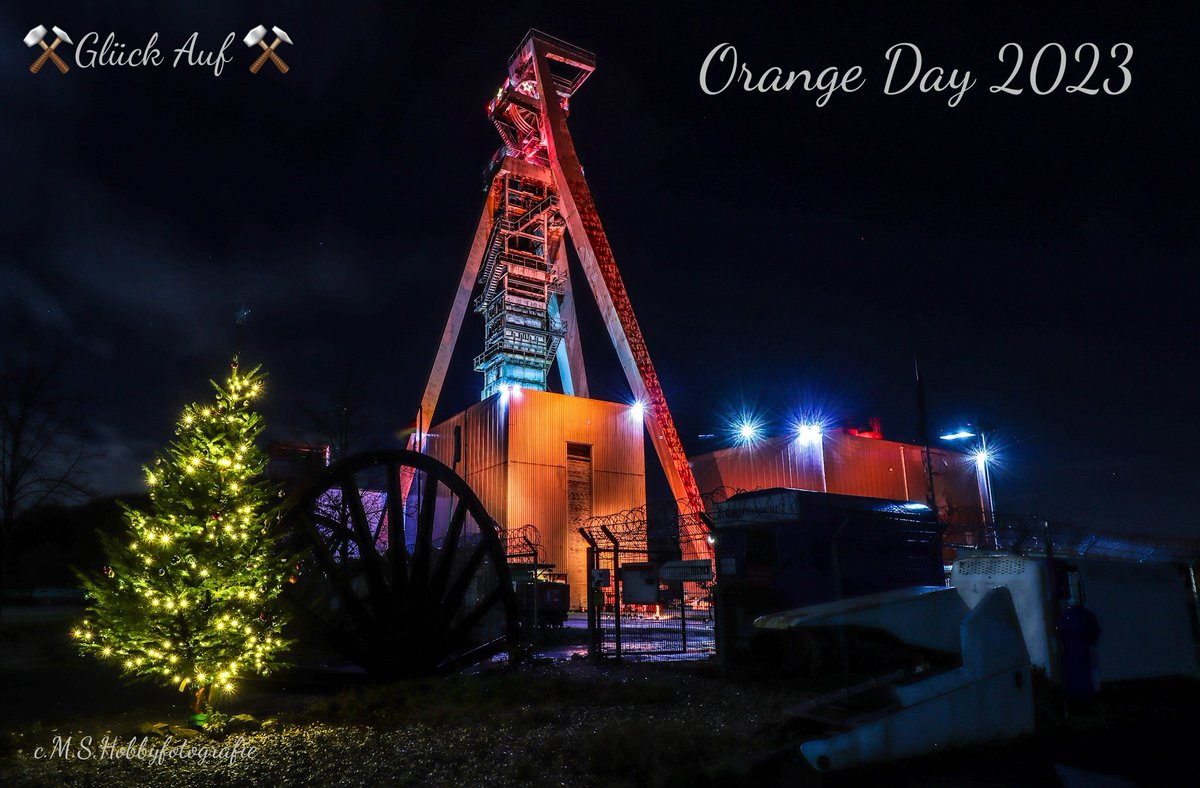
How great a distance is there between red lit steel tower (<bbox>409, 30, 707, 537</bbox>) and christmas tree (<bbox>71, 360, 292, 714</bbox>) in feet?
102

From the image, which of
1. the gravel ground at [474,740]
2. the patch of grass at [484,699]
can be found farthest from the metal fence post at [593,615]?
the gravel ground at [474,740]

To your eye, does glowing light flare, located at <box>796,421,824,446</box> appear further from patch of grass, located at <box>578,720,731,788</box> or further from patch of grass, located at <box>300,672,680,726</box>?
patch of grass, located at <box>578,720,731,788</box>

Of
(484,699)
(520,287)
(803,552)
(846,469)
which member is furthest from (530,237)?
(484,699)

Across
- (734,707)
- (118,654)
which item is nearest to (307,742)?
(118,654)

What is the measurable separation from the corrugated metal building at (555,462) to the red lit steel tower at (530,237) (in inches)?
206

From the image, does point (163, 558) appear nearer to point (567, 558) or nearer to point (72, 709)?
point (72, 709)

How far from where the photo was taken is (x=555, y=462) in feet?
123

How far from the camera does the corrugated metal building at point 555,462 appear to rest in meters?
35.9

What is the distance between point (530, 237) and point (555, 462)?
18.0 m

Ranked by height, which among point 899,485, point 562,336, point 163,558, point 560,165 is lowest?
point 163,558

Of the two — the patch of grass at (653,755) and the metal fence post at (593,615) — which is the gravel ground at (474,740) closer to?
the patch of grass at (653,755)

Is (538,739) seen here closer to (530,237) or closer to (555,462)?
(555,462)

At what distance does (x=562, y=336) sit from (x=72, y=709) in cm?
3759

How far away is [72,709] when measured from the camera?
1130 cm
